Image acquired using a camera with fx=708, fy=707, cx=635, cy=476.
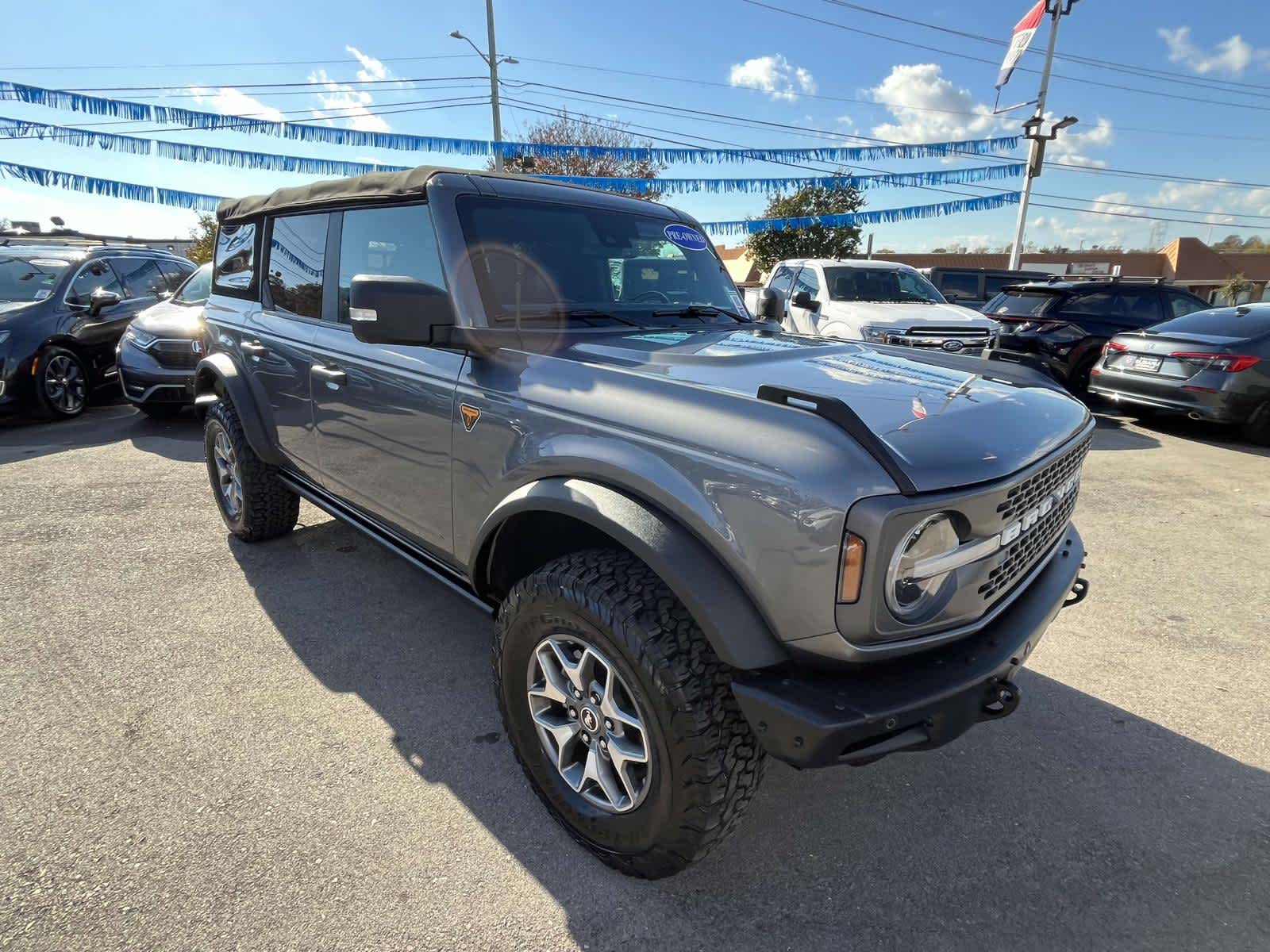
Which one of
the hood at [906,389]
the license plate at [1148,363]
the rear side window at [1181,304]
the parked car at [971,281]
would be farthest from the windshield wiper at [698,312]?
the parked car at [971,281]

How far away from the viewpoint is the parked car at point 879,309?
8117 millimetres

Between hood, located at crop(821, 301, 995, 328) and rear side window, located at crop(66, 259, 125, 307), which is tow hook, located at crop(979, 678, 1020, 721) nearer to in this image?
hood, located at crop(821, 301, 995, 328)

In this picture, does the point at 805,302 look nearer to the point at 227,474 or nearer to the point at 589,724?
the point at 589,724

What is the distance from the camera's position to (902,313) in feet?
28.1

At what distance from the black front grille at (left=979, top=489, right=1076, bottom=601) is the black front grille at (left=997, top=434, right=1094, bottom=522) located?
0.29ft

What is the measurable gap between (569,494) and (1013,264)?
22317 mm

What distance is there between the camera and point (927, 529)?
5.34 ft

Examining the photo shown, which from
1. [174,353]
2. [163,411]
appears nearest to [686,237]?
[174,353]

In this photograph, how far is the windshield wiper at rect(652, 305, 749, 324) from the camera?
2943 mm

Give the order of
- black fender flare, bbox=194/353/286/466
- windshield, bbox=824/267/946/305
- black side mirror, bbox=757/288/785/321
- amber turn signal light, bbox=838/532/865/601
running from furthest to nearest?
windshield, bbox=824/267/946/305
black fender flare, bbox=194/353/286/466
black side mirror, bbox=757/288/785/321
amber turn signal light, bbox=838/532/865/601

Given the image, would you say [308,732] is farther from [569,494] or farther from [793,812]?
[793,812]

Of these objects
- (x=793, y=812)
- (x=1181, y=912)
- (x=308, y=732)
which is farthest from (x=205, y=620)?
(x=1181, y=912)

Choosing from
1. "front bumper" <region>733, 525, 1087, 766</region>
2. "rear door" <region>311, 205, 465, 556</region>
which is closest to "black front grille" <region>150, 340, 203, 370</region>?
"rear door" <region>311, 205, 465, 556</region>

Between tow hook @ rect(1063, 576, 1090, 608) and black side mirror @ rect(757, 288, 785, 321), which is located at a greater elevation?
black side mirror @ rect(757, 288, 785, 321)
